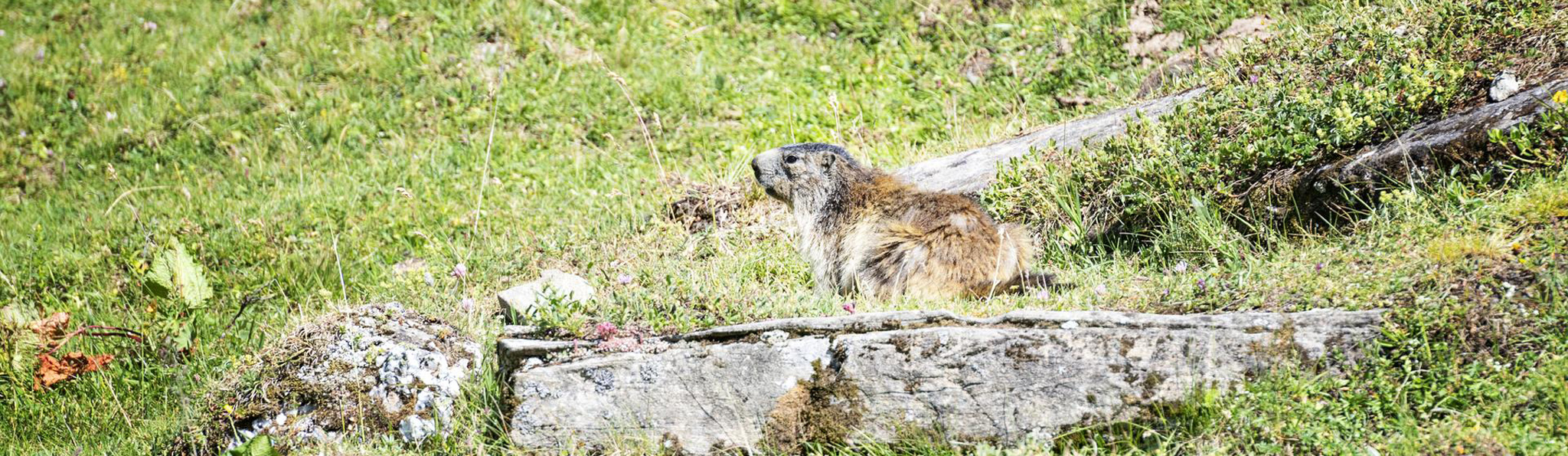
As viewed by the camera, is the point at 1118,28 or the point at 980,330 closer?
the point at 980,330

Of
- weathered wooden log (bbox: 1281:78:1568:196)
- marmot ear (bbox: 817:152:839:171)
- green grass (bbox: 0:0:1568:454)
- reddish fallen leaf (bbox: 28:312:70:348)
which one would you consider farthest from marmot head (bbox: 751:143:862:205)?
reddish fallen leaf (bbox: 28:312:70:348)

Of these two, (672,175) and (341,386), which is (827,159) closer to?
(672,175)

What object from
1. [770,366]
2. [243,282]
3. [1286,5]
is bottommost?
[243,282]

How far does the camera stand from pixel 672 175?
944 centimetres

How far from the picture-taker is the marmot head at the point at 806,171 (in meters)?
7.63

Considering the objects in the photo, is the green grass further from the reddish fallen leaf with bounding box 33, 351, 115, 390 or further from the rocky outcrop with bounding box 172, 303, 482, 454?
the rocky outcrop with bounding box 172, 303, 482, 454

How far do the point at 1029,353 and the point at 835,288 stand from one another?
249 centimetres

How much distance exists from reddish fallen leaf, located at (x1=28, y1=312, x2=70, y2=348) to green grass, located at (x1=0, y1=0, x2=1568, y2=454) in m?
0.17

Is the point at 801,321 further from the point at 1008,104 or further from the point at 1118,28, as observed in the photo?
the point at 1118,28

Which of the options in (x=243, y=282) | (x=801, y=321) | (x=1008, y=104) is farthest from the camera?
(x=1008, y=104)

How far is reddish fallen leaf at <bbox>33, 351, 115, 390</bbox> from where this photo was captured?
22.9ft

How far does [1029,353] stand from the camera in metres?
4.75

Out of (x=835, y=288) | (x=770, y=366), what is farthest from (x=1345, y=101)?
(x=770, y=366)

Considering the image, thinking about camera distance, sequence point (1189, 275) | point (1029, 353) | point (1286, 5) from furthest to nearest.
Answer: point (1286, 5), point (1189, 275), point (1029, 353)
